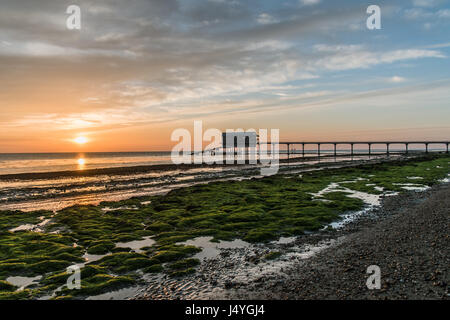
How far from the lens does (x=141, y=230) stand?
62.5ft

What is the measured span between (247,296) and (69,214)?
766 inches

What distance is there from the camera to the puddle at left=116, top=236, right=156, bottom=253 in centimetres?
1553

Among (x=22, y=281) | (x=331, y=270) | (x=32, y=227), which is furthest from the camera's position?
(x=32, y=227)

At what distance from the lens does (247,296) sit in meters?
9.64

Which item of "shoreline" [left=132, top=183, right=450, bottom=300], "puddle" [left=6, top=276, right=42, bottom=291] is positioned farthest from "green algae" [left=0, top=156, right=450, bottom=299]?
"shoreline" [left=132, top=183, right=450, bottom=300]

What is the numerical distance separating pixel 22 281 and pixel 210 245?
27.5 ft

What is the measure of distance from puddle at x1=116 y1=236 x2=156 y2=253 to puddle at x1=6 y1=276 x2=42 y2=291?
4362mm

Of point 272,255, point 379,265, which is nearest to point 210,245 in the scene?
point 272,255

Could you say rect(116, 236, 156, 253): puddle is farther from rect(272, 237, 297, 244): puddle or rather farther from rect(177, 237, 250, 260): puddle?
rect(272, 237, 297, 244): puddle

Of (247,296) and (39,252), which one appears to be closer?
(247,296)

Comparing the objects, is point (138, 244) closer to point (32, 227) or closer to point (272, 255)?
point (272, 255)

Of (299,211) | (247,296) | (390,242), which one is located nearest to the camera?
(247,296)

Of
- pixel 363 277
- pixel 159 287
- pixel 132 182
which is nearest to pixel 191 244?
pixel 159 287
